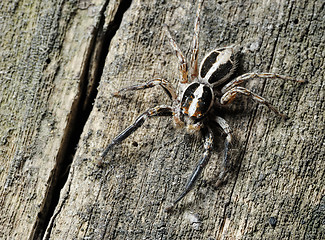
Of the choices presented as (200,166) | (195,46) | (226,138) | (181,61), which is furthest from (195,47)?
(200,166)

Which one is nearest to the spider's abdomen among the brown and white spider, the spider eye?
the brown and white spider

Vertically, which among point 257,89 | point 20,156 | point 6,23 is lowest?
point 20,156

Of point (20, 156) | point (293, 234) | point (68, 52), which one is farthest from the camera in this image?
point (68, 52)

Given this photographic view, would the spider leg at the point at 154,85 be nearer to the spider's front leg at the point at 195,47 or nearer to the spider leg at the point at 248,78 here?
the spider's front leg at the point at 195,47

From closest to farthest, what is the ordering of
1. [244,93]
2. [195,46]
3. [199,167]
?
[199,167]
[244,93]
[195,46]

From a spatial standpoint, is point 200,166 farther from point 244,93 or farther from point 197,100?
point 244,93

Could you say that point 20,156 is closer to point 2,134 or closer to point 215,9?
point 2,134

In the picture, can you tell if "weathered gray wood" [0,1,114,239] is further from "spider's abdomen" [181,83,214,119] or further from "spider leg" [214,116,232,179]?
"spider leg" [214,116,232,179]

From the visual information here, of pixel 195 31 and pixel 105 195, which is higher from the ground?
pixel 195 31

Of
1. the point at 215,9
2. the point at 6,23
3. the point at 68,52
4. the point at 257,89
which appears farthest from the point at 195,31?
the point at 6,23
